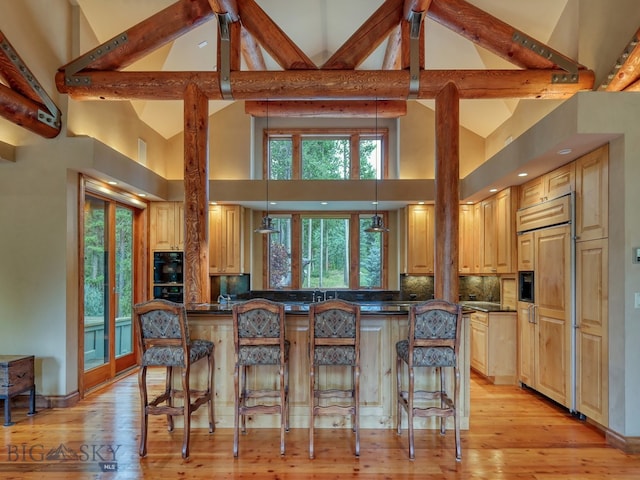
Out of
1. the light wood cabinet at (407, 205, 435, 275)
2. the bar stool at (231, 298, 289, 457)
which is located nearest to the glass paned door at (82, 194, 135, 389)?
the bar stool at (231, 298, 289, 457)

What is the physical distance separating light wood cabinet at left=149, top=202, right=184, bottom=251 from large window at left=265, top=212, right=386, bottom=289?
146 centimetres

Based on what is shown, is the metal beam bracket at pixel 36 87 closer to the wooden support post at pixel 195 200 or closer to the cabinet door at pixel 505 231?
the wooden support post at pixel 195 200

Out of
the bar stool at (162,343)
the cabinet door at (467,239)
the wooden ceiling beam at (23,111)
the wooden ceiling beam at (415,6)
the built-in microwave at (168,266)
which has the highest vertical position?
the wooden ceiling beam at (415,6)

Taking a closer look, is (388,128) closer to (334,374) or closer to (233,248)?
(233,248)

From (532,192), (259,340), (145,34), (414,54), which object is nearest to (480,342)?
(532,192)

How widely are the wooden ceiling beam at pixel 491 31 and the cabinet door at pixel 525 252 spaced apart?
5.90ft

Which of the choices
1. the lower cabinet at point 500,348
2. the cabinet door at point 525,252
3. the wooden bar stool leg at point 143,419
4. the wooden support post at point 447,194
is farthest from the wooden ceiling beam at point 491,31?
the wooden bar stool leg at point 143,419

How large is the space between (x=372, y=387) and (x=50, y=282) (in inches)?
131

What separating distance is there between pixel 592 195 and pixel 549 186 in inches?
27.6

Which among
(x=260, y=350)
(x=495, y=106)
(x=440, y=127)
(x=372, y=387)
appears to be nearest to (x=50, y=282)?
(x=260, y=350)

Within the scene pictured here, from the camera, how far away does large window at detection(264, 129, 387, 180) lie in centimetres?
639

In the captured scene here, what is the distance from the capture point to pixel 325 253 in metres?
6.48

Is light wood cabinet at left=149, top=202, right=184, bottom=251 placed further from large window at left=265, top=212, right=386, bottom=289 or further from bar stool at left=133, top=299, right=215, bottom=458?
bar stool at left=133, top=299, right=215, bottom=458

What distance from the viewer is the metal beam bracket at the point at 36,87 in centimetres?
340
